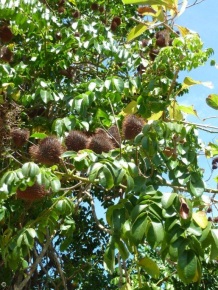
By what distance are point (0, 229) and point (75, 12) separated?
2.25 meters

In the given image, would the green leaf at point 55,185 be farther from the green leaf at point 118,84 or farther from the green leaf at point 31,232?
the green leaf at point 118,84

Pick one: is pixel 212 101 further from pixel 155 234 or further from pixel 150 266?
pixel 155 234

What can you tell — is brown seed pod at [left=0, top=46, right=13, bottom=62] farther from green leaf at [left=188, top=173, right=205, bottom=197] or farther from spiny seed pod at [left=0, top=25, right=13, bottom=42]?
green leaf at [left=188, top=173, right=205, bottom=197]

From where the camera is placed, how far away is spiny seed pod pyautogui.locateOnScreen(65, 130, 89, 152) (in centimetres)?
259

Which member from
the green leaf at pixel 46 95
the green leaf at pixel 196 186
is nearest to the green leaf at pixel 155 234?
the green leaf at pixel 196 186

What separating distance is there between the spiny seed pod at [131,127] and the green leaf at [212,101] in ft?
1.08

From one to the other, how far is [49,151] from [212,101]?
2.57 feet

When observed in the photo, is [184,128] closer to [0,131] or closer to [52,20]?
[0,131]

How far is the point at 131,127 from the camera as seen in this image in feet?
8.75

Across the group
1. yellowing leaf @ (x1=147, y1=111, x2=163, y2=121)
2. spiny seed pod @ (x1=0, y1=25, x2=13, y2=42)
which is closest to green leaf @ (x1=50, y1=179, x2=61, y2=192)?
yellowing leaf @ (x1=147, y1=111, x2=163, y2=121)

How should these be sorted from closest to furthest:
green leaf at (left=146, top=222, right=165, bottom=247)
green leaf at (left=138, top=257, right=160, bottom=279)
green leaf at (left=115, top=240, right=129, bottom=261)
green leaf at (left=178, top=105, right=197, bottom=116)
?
green leaf at (left=146, top=222, right=165, bottom=247)
green leaf at (left=115, top=240, right=129, bottom=261)
green leaf at (left=138, top=257, right=160, bottom=279)
green leaf at (left=178, top=105, right=197, bottom=116)

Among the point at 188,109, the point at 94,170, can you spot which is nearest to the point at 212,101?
the point at 188,109

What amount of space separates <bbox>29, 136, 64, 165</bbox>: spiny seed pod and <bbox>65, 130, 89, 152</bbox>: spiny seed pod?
0.05 m

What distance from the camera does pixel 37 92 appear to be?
3.43 m
